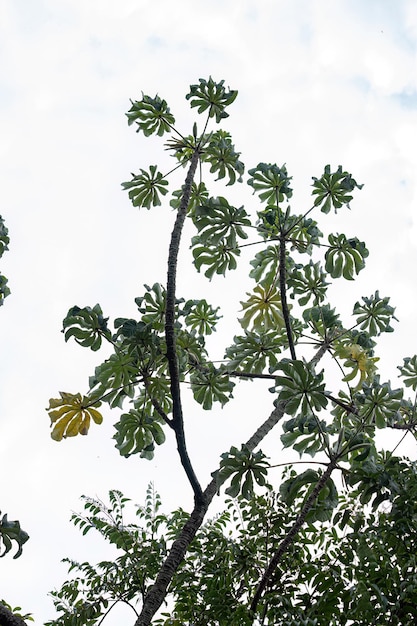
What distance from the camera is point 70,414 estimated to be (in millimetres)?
3340

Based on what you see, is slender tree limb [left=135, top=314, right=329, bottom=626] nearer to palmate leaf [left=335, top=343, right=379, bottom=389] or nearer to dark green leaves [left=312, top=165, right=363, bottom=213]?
palmate leaf [left=335, top=343, right=379, bottom=389]

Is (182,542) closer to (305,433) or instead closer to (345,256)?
(305,433)

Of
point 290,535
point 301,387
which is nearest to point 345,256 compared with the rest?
point 301,387

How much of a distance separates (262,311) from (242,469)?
138cm

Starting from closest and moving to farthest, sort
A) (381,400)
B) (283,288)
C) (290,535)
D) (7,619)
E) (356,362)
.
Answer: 1. (7,619)
2. (290,535)
3. (381,400)
4. (283,288)
5. (356,362)

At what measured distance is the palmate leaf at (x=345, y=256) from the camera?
3730 millimetres

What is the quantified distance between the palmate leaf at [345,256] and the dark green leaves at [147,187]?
3.97 ft

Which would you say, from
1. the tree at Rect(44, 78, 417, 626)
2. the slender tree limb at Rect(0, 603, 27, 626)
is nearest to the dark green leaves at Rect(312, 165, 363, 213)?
the tree at Rect(44, 78, 417, 626)

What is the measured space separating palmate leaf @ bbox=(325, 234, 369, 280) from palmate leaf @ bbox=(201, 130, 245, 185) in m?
0.81

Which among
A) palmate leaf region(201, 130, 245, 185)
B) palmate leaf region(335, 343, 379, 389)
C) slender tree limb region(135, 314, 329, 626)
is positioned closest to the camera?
slender tree limb region(135, 314, 329, 626)

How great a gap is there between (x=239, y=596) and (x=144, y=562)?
0.66 meters

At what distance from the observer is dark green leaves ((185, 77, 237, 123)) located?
3947mm

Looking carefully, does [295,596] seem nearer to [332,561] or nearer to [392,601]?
[332,561]

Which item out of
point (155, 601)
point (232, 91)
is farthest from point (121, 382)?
point (232, 91)
